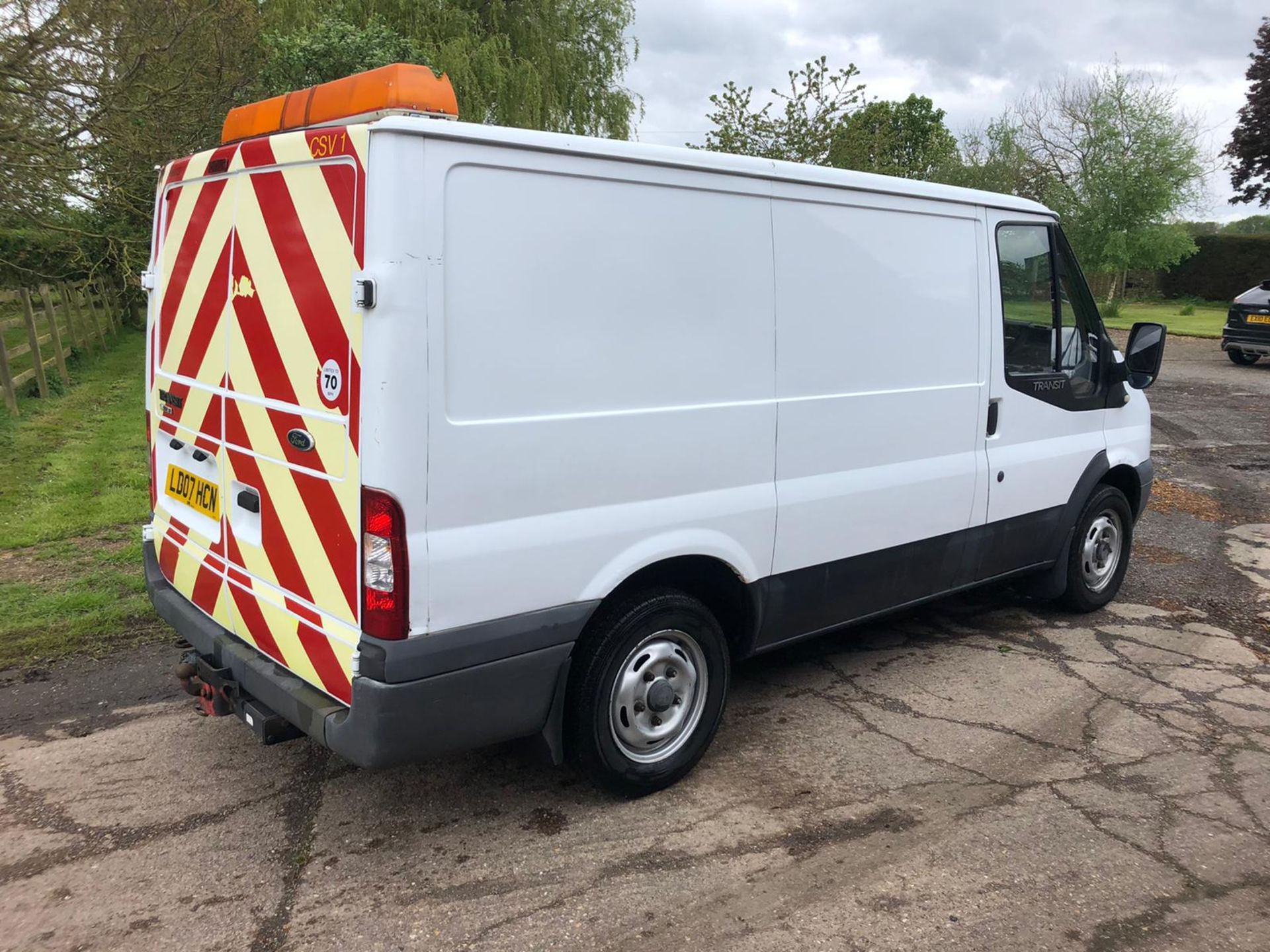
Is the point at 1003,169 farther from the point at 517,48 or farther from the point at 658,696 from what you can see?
the point at 658,696

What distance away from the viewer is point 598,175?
9.92 ft

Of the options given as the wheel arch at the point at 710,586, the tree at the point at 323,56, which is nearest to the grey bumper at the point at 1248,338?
the tree at the point at 323,56

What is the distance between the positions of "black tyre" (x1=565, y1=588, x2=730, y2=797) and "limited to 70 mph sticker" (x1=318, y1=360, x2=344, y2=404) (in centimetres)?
114

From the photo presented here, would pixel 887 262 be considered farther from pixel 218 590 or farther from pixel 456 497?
pixel 218 590

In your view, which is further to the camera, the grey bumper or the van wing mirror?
the grey bumper

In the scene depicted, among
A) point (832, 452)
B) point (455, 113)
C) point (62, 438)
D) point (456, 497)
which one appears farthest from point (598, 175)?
point (62, 438)

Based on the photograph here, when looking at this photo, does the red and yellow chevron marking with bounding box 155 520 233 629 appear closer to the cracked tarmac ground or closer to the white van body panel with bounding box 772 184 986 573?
the cracked tarmac ground

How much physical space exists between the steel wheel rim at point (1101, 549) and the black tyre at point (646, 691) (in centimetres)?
282

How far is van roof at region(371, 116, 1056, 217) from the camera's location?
2.65 m

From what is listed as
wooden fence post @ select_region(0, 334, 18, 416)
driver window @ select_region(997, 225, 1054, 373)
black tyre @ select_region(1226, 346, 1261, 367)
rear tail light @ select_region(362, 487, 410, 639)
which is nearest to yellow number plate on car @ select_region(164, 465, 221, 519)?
rear tail light @ select_region(362, 487, 410, 639)

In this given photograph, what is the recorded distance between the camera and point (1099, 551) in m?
5.57

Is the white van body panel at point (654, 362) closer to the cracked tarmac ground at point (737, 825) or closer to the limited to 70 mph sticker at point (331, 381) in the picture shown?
the limited to 70 mph sticker at point (331, 381)

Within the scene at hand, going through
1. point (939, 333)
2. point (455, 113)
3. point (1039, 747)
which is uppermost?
point (455, 113)

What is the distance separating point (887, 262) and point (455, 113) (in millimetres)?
2018
